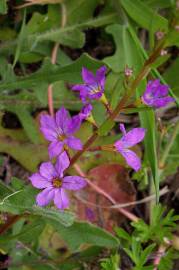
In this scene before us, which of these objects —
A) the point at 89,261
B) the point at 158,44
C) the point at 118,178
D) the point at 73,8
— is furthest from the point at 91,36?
the point at 158,44

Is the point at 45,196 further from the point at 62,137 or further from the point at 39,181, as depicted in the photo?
the point at 62,137

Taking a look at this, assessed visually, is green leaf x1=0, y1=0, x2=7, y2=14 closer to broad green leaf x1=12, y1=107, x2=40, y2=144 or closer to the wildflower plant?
the wildflower plant

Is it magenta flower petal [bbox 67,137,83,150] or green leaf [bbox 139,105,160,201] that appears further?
green leaf [bbox 139,105,160,201]

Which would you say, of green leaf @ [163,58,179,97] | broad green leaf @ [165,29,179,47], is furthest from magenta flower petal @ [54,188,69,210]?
green leaf @ [163,58,179,97]

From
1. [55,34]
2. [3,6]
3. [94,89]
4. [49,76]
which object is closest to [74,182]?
[94,89]

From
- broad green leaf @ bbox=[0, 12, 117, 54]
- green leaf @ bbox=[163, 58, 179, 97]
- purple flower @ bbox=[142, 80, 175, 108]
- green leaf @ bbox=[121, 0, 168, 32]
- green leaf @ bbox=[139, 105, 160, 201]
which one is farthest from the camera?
green leaf @ bbox=[163, 58, 179, 97]

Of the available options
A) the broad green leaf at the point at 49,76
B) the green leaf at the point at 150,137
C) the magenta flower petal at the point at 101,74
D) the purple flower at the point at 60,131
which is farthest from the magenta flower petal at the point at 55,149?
the broad green leaf at the point at 49,76

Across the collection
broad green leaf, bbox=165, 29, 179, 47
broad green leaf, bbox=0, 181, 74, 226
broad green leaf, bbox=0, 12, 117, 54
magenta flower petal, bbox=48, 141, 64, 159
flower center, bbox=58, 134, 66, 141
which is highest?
broad green leaf, bbox=0, 12, 117, 54

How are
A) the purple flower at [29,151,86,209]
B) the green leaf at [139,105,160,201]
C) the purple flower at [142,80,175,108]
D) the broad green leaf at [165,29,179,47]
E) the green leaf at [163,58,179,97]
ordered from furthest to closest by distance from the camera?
the green leaf at [163,58,179,97], the green leaf at [139,105,160,201], the purple flower at [29,151,86,209], the purple flower at [142,80,175,108], the broad green leaf at [165,29,179,47]

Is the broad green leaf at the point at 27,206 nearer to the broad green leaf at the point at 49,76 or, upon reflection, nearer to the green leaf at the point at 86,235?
the green leaf at the point at 86,235

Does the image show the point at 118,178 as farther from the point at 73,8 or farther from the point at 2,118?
the point at 73,8
